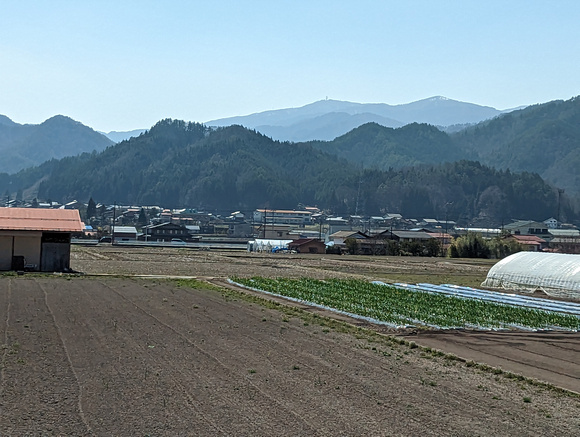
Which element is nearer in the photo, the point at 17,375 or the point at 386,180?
the point at 17,375

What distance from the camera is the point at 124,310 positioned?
677 inches

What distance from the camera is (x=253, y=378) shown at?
10.1 metres

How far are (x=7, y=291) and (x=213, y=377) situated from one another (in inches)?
489

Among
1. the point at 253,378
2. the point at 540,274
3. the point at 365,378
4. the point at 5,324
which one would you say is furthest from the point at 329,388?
the point at 540,274

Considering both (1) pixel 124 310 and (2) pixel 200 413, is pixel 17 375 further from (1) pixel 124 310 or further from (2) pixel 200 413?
(1) pixel 124 310

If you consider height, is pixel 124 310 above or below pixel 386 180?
below

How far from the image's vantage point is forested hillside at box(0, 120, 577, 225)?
155875mm

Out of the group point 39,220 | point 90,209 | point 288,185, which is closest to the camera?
point 39,220

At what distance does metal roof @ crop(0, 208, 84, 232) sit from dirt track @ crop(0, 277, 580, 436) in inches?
571

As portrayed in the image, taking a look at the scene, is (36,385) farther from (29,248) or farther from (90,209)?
(90,209)

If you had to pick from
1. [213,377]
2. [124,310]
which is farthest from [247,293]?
[213,377]

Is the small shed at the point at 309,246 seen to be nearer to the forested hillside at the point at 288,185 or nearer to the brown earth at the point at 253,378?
the brown earth at the point at 253,378

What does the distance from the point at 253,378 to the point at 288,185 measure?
544ft

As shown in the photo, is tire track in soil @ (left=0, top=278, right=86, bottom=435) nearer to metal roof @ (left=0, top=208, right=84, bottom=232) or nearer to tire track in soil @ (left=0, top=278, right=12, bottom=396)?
tire track in soil @ (left=0, top=278, right=12, bottom=396)
